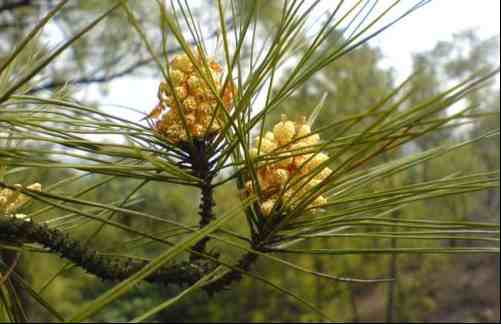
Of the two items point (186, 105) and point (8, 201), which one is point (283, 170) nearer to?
point (186, 105)

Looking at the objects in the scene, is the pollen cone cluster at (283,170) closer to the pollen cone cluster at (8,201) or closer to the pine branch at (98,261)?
the pine branch at (98,261)

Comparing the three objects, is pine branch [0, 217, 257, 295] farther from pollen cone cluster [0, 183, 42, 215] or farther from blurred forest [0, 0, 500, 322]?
blurred forest [0, 0, 500, 322]

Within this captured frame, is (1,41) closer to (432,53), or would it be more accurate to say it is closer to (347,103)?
(347,103)

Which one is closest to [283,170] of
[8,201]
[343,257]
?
[8,201]

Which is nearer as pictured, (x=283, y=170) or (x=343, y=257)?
(x=283, y=170)

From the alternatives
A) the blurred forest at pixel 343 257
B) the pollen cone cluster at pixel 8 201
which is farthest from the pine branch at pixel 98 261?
the blurred forest at pixel 343 257

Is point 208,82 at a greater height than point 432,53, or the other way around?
point 432,53

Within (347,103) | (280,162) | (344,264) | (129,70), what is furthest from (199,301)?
(280,162)

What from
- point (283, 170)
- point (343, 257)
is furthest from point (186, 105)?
point (343, 257)

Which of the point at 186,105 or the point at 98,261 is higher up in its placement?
the point at 186,105

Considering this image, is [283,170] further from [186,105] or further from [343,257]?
[343,257]
